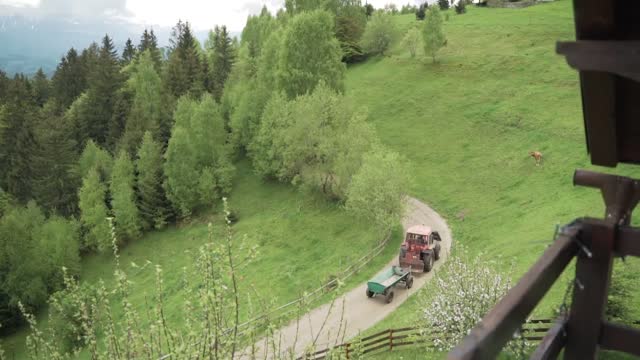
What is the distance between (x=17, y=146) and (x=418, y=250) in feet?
182

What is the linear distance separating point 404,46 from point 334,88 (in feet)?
87.5

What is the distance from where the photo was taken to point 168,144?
187ft

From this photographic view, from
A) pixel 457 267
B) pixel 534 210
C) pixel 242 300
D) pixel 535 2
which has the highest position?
pixel 535 2

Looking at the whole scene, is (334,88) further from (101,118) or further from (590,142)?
(590,142)

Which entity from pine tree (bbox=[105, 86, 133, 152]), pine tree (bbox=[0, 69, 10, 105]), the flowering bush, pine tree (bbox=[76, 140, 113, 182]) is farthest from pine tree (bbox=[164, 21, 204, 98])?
the flowering bush

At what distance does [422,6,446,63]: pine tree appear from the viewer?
6681cm

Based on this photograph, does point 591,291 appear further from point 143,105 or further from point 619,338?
point 143,105

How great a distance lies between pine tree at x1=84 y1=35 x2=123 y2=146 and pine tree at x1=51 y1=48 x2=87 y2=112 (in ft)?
30.1

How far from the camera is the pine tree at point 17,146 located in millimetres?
63188

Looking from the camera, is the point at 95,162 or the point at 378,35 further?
the point at 378,35

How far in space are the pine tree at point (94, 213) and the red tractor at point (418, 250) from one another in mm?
31809

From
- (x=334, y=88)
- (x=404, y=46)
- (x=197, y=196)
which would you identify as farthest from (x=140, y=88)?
(x=404, y=46)

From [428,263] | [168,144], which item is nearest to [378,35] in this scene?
[168,144]

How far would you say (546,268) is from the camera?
3.87 metres
